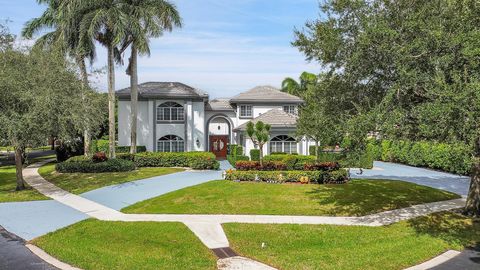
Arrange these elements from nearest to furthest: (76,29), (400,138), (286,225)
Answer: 1. (400,138)
2. (286,225)
3. (76,29)

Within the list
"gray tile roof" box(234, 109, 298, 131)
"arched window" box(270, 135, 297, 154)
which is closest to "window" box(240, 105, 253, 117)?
"gray tile roof" box(234, 109, 298, 131)

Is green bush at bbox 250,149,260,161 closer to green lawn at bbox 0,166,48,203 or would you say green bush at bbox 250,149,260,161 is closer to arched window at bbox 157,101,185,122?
arched window at bbox 157,101,185,122

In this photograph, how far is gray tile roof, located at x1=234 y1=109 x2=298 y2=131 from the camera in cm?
3228

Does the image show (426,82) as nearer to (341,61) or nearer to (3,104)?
(341,61)

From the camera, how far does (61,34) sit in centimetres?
2789

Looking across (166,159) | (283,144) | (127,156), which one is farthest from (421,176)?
(127,156)

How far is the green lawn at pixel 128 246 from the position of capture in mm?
9266

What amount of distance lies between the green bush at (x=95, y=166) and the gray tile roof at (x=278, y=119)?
11672mm

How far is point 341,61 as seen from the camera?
12.8 meters

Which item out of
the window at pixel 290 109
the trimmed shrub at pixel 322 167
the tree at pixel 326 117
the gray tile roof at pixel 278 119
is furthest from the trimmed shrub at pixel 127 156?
the tree at pixel 326 117

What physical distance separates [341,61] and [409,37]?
2.30 metres

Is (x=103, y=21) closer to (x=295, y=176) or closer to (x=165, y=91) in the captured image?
(x=165, y=91)

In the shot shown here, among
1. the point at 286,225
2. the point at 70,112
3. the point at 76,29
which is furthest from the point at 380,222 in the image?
the point at 76,29

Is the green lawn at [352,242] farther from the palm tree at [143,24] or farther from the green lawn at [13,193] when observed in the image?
the palm tree at [143,24]
